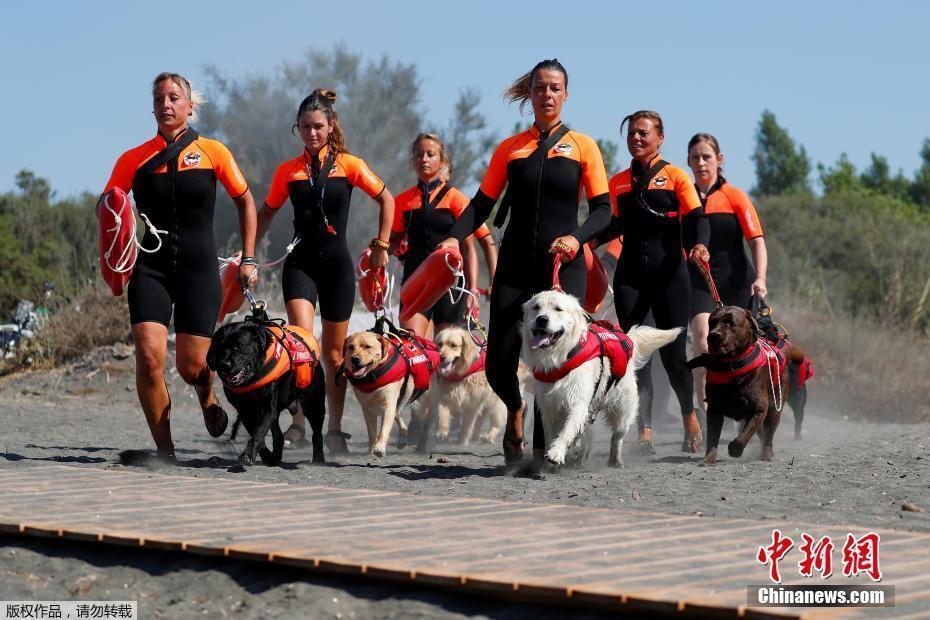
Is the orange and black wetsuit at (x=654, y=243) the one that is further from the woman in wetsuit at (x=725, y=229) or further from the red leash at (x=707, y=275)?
the woman in wetsuit at (x=725, y=229)

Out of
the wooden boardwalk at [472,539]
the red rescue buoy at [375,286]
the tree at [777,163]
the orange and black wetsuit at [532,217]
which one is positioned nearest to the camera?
the wooden boardwalk at [472,539]

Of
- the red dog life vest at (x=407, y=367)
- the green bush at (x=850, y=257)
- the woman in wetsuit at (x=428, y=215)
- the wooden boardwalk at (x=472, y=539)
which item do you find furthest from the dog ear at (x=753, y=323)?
the green bush at (x=850, y=257)

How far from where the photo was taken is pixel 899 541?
4.99 meters

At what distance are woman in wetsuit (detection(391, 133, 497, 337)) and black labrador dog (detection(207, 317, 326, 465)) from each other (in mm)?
1796

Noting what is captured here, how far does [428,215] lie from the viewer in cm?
1007

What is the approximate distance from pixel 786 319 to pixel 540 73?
12.9 m

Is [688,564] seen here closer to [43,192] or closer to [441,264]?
[441,264]

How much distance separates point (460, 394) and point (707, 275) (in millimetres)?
2361

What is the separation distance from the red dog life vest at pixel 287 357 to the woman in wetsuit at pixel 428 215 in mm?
1765

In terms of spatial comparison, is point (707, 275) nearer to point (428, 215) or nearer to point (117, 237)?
point (428, 215)

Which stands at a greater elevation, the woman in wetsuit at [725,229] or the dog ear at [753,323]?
the woman in wetsuit at [725,229]

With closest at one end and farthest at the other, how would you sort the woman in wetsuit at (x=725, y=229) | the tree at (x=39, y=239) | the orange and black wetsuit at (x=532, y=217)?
the orange and black wetsuit at (x=532, y=217)
the woman in wetsuit at (x=725, y=229)
the tree at (x=39, y=239)

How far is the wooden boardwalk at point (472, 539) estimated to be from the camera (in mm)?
4125

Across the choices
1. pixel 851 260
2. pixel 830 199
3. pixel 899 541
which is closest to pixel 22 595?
pixel 899 541
